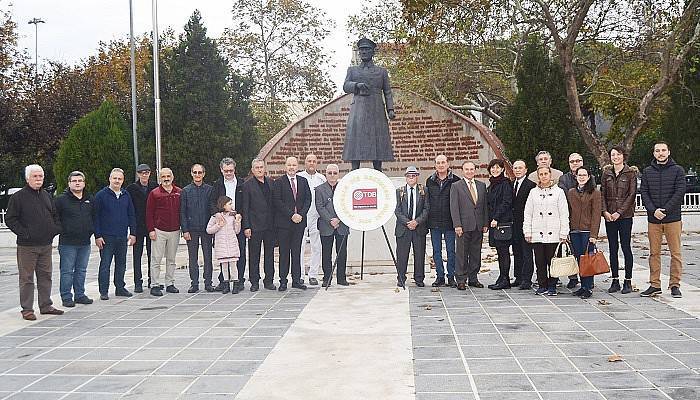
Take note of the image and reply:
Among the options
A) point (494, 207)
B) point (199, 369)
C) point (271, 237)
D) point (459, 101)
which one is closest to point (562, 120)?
point (459, 101)

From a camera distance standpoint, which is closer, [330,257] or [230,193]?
[230,193]

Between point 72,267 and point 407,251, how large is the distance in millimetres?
4255

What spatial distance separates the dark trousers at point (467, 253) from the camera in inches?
364

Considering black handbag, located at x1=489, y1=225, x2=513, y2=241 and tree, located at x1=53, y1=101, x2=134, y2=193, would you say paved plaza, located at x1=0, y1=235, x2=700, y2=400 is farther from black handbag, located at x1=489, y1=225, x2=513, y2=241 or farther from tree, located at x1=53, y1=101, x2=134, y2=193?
tree, located at x1=53, y1=101, x2=134, y2=193

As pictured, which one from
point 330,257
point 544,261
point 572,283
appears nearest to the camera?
point 544,261

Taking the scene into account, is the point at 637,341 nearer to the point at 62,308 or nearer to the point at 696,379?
the point at 696,379

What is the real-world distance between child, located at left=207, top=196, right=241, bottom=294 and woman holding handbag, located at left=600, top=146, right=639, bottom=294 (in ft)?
15.0

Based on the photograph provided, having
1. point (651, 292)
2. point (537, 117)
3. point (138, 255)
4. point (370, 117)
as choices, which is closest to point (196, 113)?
point (537, 117)

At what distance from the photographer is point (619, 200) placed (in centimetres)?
835

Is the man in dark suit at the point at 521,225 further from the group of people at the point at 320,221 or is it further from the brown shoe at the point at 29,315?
the brown shoe at the point at 29,315

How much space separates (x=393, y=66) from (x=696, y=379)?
19.9m

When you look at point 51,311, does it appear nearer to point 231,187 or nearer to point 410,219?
point 231,187

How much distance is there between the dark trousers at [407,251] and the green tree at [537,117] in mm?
8943

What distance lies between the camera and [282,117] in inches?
1152
